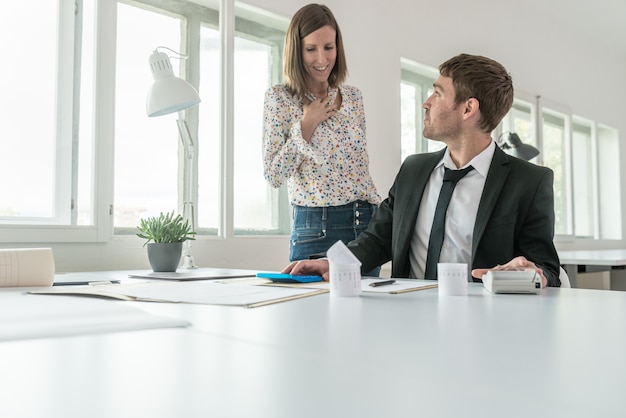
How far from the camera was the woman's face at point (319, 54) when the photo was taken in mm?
2033

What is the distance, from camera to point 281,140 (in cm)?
196

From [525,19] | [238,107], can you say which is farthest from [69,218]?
[525,19]

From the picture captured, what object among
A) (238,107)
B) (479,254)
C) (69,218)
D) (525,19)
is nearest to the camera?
(479,254)

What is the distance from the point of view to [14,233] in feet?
6.18

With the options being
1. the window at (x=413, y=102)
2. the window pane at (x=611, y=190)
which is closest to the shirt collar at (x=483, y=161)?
the window at (x=413, y=102)

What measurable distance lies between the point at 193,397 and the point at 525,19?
5330mm

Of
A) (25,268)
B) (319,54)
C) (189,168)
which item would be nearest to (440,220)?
(319,54)

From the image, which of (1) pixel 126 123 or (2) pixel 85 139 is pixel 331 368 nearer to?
(2) pixel 85 139

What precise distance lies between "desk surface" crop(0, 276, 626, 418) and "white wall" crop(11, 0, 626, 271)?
1.62 m

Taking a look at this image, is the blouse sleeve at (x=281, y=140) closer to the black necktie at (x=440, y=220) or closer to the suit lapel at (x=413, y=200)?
the suit lapel at (x=413, y=200)

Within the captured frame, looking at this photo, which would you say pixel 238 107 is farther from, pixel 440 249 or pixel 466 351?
pixel 466 351

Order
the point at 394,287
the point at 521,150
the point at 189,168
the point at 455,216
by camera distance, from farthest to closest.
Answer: the point at 521,150 < the point at 189,168 < the point at 455,216 < the point at 394,287

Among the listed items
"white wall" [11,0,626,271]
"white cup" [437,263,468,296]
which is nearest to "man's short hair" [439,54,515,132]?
"white cup" [437,263,468,296]

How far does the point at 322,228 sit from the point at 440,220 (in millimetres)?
488
